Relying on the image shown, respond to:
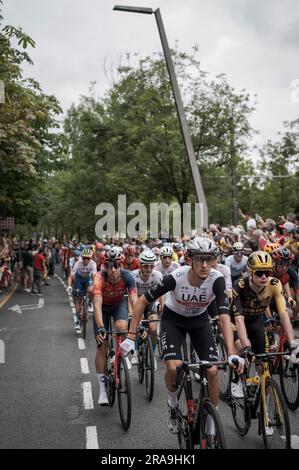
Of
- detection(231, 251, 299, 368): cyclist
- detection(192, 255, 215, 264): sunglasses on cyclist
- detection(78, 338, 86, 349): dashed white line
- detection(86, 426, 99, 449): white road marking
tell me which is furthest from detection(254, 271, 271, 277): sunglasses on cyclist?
detection(78, 338, 86, 349): dashed white line

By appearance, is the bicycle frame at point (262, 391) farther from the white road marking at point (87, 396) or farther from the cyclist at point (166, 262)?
the cyclist at point (166, 262)

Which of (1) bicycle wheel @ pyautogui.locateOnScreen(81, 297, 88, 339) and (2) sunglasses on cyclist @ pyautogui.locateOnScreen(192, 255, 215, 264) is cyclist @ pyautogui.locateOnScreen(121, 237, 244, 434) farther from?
(1) bicycle wheel @ pyautogui.locateOnScreen(81, 297, 88, 339)

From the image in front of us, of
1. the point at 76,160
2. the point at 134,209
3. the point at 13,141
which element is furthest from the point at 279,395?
the point at 76,160

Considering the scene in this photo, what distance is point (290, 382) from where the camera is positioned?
6402 mm

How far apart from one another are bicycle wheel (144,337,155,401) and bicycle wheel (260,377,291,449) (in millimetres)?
2151

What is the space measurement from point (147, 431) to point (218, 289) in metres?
1.79

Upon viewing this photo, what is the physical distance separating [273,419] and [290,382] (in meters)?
1.68

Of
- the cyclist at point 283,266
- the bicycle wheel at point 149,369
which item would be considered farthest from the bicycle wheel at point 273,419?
the cyclist at point 283,266

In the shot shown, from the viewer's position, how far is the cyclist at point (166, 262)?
935cm

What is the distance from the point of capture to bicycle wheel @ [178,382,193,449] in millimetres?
4617

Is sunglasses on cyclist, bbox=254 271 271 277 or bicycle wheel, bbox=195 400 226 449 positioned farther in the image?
sunglasses on cyclist, bbox=254 271 271 277

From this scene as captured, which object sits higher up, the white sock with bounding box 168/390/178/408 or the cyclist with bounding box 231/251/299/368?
the cyclist with bounding box 231/251/299/368

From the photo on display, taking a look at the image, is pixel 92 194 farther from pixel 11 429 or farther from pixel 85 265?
pixel 11 429

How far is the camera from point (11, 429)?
19.2ft
